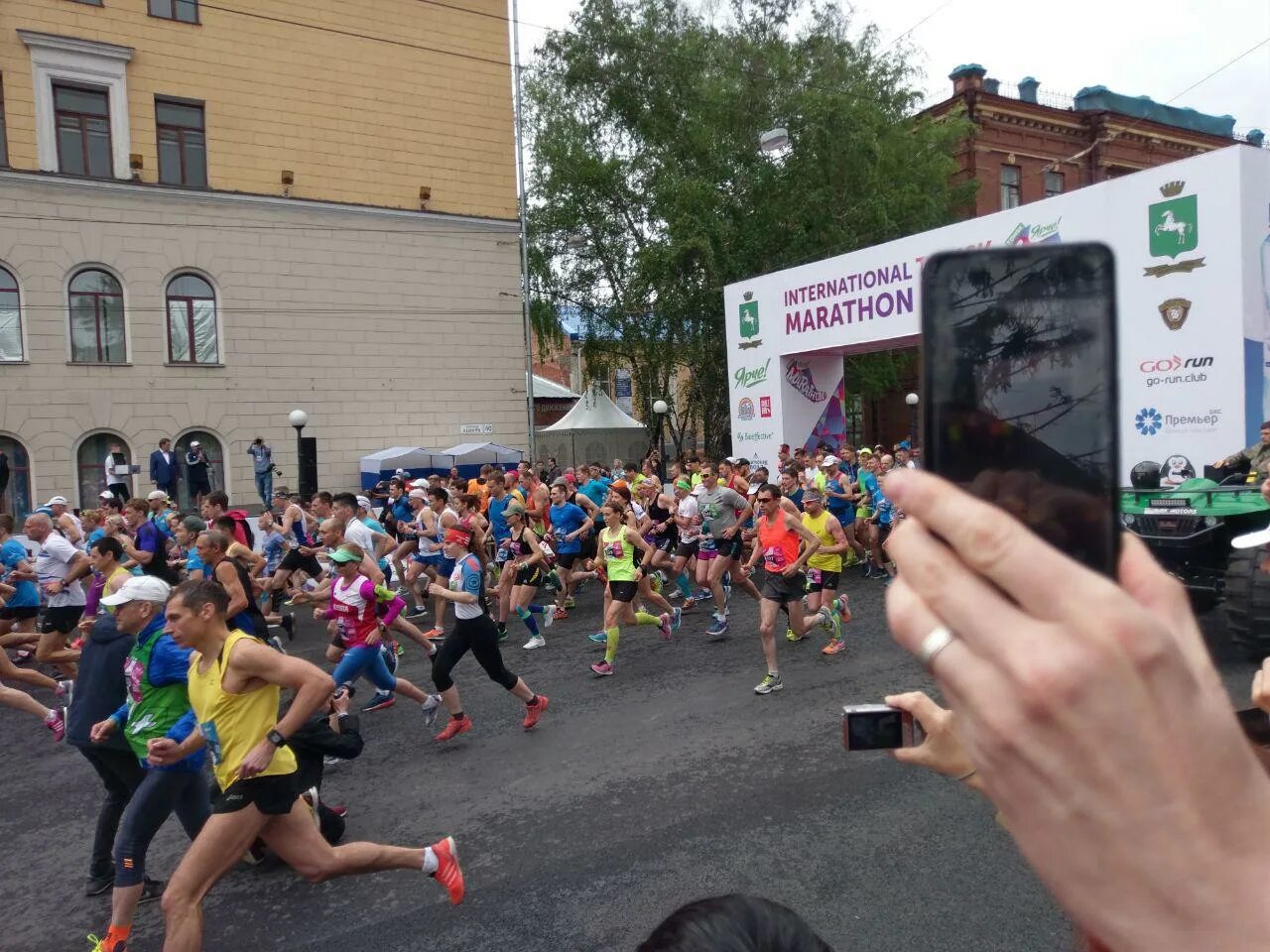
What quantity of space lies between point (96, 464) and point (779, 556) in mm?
20972

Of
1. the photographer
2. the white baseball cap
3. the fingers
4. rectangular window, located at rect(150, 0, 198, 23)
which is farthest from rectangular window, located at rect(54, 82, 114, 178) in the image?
the fingers

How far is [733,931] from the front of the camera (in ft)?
4.97

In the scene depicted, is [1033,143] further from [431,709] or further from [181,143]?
[431,709]

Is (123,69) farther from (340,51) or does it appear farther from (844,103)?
(844,103)

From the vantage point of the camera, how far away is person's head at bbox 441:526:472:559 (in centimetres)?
820

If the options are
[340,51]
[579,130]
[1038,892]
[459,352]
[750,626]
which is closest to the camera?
[1038,892]

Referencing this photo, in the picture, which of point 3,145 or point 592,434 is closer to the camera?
point 3,145

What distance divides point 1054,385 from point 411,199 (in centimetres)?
2819

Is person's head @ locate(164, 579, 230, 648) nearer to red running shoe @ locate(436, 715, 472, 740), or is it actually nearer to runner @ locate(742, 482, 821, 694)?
red running shoe @ locate(436, 715, 472, 740)

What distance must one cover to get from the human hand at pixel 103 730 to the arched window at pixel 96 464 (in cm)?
2057

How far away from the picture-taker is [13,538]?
10953mm

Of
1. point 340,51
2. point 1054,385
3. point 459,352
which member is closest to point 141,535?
point 1054,385

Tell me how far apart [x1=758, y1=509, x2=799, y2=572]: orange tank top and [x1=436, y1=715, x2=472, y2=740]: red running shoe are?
10.3 feet

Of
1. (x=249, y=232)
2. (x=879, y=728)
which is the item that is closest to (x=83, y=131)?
(x=249, y=232)
